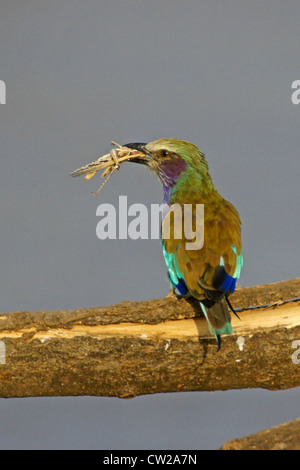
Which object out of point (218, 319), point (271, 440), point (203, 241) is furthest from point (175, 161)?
point (271, 440)

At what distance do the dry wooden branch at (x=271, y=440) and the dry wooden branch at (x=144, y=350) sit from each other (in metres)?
0.47

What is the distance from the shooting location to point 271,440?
2.12 meters

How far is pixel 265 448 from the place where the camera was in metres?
2.10

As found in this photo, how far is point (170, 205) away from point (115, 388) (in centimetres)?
95

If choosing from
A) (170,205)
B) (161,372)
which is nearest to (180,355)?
(161,372)

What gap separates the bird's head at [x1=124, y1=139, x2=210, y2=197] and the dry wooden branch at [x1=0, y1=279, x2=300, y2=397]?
30.6 inches

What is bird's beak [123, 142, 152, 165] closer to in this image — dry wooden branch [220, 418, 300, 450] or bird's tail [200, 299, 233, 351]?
bird's tail [200, 299, 233, 351]

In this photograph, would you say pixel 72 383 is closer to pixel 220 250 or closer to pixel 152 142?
pixel 220 250

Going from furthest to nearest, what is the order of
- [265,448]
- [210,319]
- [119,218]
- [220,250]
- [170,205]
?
[119,218] < [170,205] < [220,250] < [210,319] < [265,448]

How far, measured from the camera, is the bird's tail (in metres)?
2.48

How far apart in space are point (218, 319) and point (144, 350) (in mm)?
289

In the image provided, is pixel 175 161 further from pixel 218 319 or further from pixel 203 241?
pixel 218 319

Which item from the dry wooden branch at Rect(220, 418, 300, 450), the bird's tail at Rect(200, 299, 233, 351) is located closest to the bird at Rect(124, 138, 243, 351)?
the bird's tail at Rect(200, 299, 233, 351)

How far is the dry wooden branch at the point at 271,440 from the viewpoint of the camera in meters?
2.10
